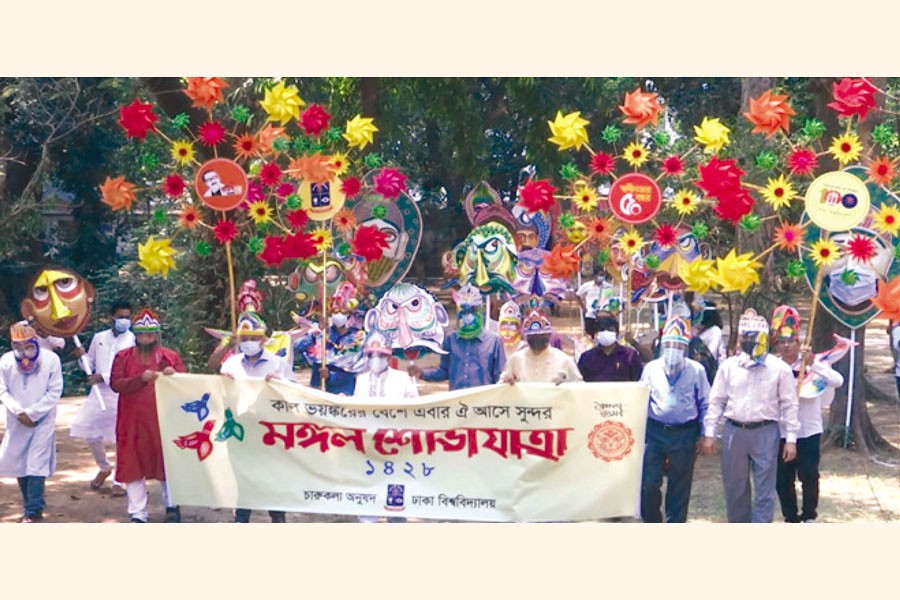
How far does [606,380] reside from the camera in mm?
10086

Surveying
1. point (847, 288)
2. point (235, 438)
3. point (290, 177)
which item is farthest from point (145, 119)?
point (847, 288)

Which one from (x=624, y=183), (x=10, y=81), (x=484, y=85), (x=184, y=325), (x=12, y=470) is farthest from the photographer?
(x=484, y=85)

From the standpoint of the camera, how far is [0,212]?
2031 cm

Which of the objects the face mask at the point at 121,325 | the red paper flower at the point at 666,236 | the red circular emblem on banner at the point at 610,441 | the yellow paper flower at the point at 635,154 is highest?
the yellow paper flower at the point at 635,154

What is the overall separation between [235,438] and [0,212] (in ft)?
40.2

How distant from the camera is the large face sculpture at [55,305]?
34.8 feet

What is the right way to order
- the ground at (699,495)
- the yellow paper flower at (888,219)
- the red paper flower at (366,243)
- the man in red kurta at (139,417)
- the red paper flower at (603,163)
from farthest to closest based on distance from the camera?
the red paper flower at (366,243) < the red paper flower at (603,163) < the ground at (699,495) < the yellow paper flower at (888,219) < the man in red kurta at (139,417)

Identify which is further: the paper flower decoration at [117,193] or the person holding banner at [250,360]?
the paper flower decoration at [117,193]

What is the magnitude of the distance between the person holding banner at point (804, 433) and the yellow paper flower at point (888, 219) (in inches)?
42.6

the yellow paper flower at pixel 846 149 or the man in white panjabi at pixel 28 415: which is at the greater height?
the yellow paper flower at pixel 846 149

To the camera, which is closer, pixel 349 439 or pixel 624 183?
pixel 349 439

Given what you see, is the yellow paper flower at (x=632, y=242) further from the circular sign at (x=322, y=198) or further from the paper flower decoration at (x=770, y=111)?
the circular sign at (x=322, y=198)

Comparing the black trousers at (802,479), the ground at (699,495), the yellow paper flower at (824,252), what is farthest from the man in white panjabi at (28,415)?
the yellow paper flower at (824,252)

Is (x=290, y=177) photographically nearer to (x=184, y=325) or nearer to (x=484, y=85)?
(x=184, y=325)
